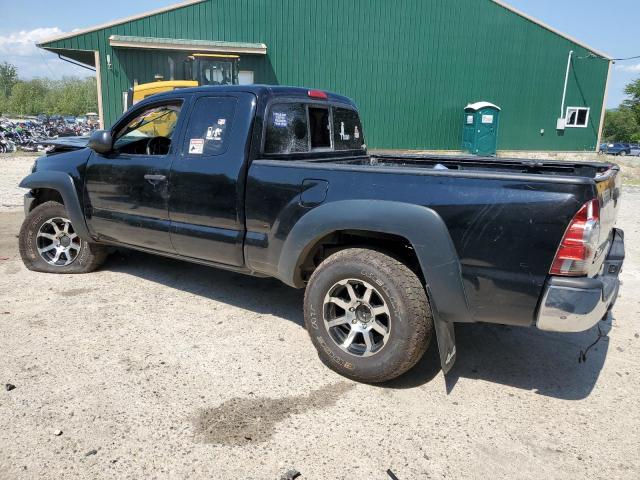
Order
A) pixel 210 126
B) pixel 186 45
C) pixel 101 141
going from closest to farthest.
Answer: pixel 210 126 < pixel 101 141 < pixel 186 45

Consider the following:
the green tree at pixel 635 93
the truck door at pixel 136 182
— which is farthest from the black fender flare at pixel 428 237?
the green tree at pixel 635 93

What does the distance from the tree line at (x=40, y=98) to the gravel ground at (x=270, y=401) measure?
78.6m

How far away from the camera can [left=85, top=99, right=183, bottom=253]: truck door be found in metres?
4.23

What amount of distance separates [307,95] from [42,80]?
4277 inches

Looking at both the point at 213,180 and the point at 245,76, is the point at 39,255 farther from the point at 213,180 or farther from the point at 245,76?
the point at 245,76

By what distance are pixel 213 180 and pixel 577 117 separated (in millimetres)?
22719

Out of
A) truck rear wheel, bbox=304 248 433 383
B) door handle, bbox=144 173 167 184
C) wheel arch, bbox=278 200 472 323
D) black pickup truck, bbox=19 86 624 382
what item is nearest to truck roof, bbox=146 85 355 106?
black pickup truck, bbox=19 86 624 382

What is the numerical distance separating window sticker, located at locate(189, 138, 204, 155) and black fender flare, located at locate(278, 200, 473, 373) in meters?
1.29

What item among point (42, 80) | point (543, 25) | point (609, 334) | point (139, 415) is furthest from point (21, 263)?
point (42, 80)

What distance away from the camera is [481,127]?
64.6ft

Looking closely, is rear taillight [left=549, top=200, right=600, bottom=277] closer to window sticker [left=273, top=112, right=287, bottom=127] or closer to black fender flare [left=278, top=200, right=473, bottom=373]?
black fender flare [left=278, top=200, right=473, bottom=373]

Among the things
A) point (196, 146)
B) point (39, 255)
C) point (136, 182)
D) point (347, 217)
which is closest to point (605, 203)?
point (347, 217)

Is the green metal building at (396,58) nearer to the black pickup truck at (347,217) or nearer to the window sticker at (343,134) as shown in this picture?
the black pickup truck at (347,217)

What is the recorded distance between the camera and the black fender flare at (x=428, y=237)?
2848mm
